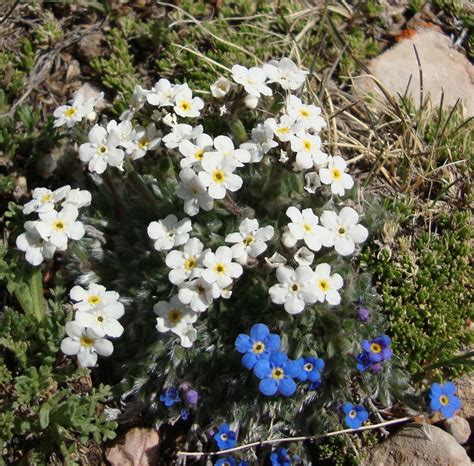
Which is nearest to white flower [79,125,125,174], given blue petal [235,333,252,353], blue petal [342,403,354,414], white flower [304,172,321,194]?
white flower [304,172,321,194]

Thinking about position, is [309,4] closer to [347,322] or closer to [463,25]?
[463,25]

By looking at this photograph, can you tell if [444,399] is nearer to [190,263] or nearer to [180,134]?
[190,263]

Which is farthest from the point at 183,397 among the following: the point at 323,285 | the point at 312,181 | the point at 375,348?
the point at 312,181

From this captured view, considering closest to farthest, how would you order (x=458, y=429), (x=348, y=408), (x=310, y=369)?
(x=310, y=369) < (x=348, y=408) < (x=458, y=429)

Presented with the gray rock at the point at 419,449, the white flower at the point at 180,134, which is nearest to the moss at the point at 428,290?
the gray rock at the point at 419,449

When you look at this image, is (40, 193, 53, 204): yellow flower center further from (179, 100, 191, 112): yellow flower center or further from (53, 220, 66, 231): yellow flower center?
(179, 100, 191, 112): yellow flower center

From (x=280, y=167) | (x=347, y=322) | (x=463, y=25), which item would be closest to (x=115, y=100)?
(x=280, y=167)
